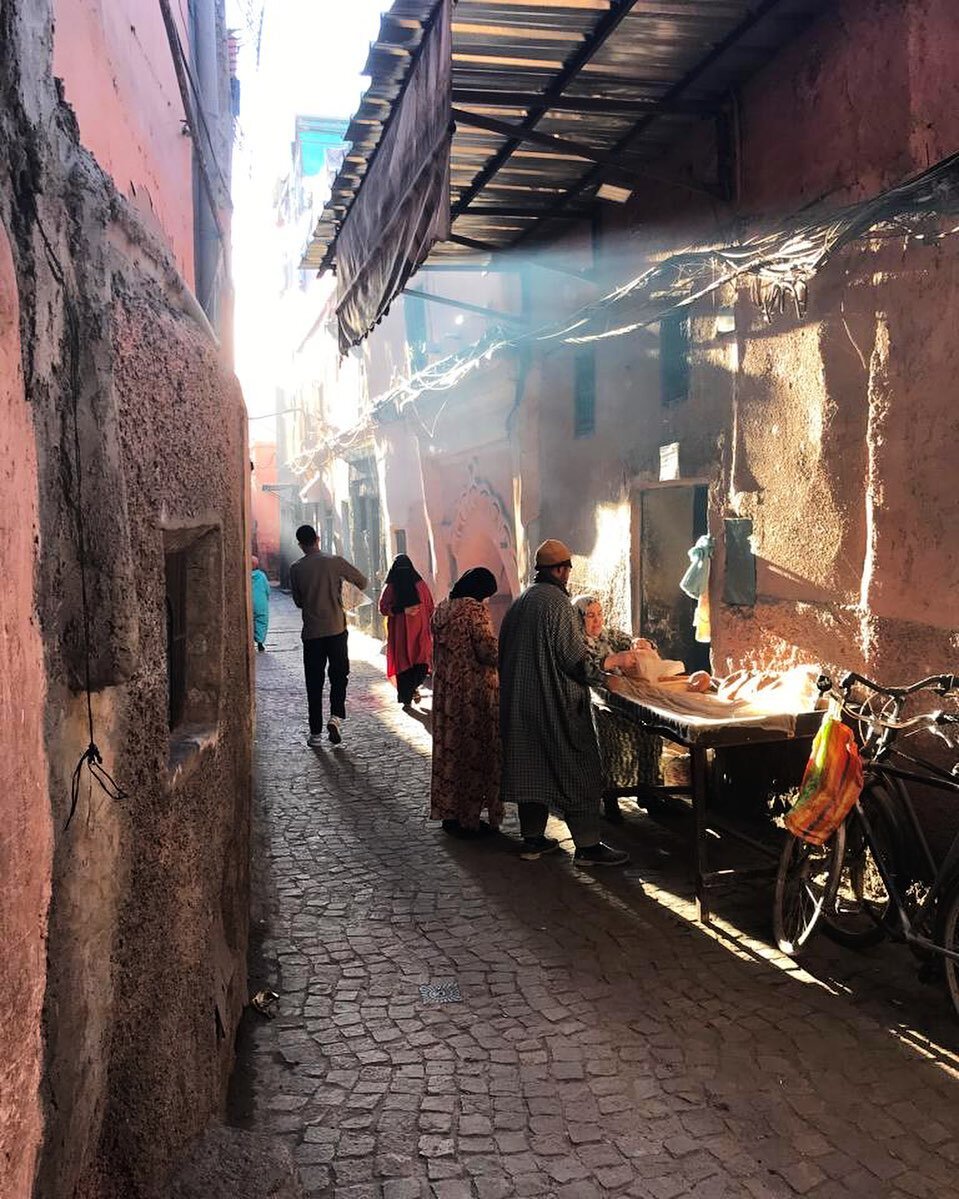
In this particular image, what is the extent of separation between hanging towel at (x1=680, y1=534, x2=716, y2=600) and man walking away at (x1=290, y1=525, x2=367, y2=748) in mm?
3242

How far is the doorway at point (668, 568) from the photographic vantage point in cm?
816

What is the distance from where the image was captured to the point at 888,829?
4219 millimetres

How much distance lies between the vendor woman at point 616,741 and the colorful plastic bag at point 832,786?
80.4 inches

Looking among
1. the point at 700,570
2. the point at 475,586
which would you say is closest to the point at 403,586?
the point at 475,586

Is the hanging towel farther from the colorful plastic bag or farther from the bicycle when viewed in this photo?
the colorful plastic bag

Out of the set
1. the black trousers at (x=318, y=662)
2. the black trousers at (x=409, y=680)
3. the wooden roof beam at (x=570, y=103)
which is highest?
the wooden roof beam at (x=570, y=103)

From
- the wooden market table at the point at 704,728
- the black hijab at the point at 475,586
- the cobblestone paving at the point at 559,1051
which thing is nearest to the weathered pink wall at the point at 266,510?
the black hijab at the point at 475,586

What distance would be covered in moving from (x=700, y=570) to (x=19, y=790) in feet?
18.1

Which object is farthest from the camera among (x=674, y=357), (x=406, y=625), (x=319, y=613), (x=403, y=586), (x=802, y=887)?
(x=406, y=625)

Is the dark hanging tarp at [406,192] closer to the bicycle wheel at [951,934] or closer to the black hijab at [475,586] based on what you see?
the black hijab at [475,586]

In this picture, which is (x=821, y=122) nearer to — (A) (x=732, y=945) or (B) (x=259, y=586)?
(A) (x=732, y=945)

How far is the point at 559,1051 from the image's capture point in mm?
3715

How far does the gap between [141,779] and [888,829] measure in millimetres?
3114

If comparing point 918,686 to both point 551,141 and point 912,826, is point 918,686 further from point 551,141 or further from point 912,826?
point 551,141
